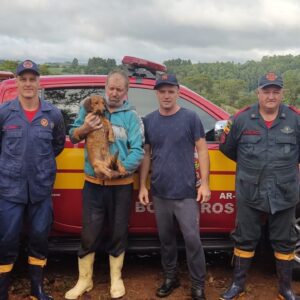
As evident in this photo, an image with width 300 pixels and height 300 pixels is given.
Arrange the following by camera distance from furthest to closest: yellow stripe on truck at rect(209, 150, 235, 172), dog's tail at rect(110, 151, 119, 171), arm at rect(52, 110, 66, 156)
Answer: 1. yellow stripe on truck at rect(209, 150, 235, 172)
2. arm at rect(52, 110, 66, 156)
3. dog's tail at rect(110, 151, 119, 171)

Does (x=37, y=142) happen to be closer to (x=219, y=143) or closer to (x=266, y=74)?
(x=219, y=143)

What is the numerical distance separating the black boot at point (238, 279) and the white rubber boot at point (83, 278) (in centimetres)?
117

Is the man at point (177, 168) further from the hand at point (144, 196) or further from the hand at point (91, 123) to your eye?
the hand at point (91, 123)

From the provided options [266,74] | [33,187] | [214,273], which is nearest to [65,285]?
[33,187]

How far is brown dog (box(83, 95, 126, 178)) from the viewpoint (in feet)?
10.9

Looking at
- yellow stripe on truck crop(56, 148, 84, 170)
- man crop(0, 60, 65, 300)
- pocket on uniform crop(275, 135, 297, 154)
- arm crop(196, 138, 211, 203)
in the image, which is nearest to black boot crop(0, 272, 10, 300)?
man crop(0, 60, 65, 300)

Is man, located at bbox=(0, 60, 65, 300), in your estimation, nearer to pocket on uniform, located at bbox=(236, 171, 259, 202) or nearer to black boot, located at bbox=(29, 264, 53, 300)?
black boot, located at bbox=(29, 264, 53, 300)

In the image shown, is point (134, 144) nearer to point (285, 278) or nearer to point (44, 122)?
point (44, 122)

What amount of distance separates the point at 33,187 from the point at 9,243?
1.62 feet

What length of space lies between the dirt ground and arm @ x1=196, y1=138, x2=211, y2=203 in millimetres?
969

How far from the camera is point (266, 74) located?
3.41m

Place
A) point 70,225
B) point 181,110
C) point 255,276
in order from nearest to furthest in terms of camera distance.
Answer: point 181,110 → point 70,225 → point 255,276

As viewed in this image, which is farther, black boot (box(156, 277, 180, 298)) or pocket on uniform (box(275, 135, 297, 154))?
black boot (box(156, 277, 180, 298))

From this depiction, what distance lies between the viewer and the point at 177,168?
3461mm
